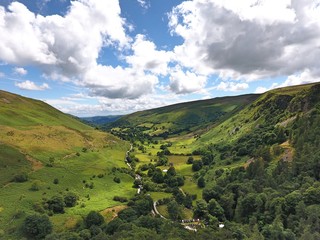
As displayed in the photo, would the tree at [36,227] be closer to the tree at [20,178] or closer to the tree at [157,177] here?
the tree at [20,178]

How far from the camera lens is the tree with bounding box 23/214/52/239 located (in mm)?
104500

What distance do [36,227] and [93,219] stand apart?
20.8 meters

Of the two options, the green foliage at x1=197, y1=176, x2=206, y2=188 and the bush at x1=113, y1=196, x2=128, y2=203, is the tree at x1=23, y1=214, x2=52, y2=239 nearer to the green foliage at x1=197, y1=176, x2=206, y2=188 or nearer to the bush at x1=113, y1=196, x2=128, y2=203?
the bush at x1=113, y1=196, x2=128, y2=203

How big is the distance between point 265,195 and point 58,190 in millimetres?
93938

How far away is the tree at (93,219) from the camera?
115956 mm

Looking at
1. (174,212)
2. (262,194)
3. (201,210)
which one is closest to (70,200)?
(174,212)

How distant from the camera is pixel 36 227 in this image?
4114 inches

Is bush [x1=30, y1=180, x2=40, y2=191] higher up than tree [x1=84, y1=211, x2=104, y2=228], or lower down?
higher up

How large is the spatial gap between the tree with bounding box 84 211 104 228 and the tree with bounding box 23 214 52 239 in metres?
14.7

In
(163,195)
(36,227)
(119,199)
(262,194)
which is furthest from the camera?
(163,195)

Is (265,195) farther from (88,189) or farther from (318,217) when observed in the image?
(88,189)

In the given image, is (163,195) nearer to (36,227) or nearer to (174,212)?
(174,212)

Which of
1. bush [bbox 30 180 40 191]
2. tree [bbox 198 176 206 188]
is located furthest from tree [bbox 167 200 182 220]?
bush [bbox 30 180 40 191]

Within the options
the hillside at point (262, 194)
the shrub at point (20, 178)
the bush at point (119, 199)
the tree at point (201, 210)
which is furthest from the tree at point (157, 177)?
the shrub at point (20, 178)
